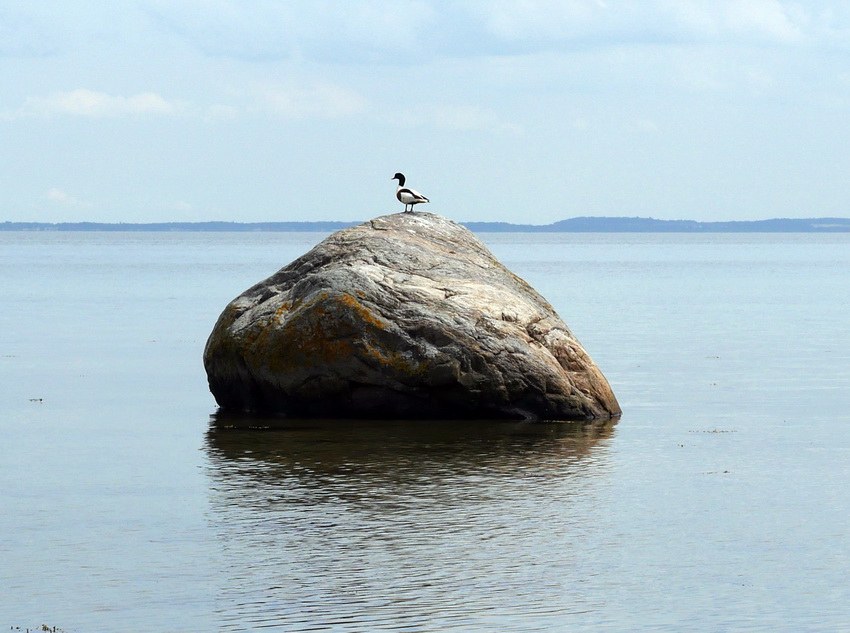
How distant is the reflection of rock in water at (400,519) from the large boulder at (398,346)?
72cm

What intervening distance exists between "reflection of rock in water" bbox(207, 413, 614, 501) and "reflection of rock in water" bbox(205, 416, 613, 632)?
0.03 m

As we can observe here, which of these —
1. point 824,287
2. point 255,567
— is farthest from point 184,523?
point 824,287

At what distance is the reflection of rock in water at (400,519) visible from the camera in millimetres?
10633

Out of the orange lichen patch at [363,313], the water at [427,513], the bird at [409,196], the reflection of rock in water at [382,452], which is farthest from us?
the bird at [409,196]

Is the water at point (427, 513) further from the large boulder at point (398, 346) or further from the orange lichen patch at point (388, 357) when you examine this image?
the orange lichen patch at point (388, 357)

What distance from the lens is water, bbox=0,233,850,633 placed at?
10.5 metres

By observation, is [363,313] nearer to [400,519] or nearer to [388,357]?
[388,357]

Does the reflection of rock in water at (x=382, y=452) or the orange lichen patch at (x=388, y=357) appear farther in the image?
the orange lichen patch at (x=388, y=357)

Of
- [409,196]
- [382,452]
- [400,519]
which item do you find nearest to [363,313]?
[382,452]

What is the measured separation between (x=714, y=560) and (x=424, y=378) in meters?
9.10

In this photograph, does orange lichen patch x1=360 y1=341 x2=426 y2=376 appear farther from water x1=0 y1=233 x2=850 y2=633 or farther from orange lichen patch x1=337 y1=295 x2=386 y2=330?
water x1=0 y1=233 x2=850 y2=633

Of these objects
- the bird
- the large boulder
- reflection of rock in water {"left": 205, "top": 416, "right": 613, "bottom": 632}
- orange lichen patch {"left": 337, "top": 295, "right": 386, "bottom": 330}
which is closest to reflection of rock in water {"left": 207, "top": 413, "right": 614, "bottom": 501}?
reflection of rock in water {"left": 205, "top": 416, "right": 613, "bottom": 632}

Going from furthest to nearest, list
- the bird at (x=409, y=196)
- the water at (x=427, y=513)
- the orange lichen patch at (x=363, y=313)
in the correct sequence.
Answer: the bird at (x=409, y=196) < the orange lichen patch at (x=363, y=313) < the water at (x=427, y=513)

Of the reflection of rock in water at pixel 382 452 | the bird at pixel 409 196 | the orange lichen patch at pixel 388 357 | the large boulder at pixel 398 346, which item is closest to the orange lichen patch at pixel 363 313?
the large boulder at pixel 398 346
